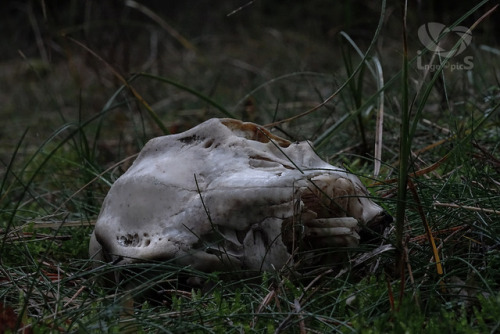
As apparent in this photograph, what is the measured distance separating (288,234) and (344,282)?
0.73 ft

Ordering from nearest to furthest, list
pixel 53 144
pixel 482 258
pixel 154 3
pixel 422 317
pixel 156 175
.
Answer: pixel 422 317 < pixel 482 258 < pixel 156 175 < pixel 53 144 < pixel 154 3

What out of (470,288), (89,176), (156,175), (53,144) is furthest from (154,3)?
(470,288)

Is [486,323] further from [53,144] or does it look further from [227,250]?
[53,144]

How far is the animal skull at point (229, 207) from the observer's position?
5.21 feet

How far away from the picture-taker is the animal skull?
5.21 ft

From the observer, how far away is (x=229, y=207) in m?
1.59

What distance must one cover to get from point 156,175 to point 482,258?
0.86m

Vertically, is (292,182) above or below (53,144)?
above

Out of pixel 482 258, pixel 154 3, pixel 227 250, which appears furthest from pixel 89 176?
pixel 154 3

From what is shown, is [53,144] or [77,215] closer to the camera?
[77,215]

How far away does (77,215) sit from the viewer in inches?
94.5

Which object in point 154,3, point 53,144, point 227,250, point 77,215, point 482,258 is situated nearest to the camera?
point 482,258

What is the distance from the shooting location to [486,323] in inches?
52.4

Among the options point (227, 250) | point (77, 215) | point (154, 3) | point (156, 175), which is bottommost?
point (154, 3)
